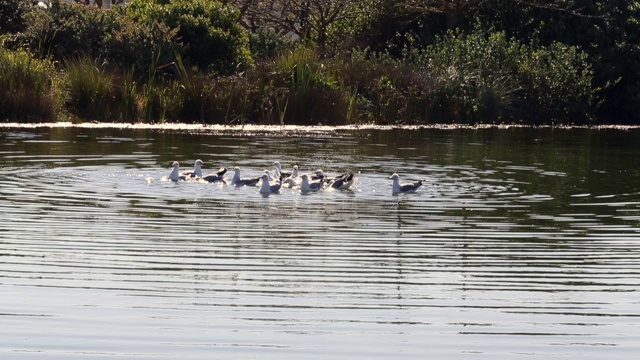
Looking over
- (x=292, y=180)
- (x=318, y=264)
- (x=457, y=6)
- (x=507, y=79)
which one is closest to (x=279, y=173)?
(x=292, y=180)

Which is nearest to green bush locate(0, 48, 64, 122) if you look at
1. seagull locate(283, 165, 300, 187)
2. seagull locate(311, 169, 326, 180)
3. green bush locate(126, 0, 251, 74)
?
green bush locate(126, 0, 251, 74)

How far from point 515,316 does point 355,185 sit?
10.9 meters

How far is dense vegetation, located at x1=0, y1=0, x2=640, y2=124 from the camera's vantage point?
36.7m

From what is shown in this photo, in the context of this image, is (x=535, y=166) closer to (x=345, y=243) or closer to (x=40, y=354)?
(x=345, y=243)

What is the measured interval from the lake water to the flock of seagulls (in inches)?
9.0

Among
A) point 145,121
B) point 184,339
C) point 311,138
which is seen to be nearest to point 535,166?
point 311,138

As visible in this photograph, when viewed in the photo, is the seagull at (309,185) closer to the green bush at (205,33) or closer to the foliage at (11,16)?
the green bush at (205,33)

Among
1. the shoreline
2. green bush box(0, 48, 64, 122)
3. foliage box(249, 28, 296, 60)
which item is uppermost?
foliage box(249, 28, 296, 60)

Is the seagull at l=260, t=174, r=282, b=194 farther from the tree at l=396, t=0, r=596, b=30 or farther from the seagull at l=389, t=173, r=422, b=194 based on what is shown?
the tree at l=396, t=0, r=596, b=30

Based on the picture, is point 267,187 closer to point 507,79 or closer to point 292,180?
point 292,180

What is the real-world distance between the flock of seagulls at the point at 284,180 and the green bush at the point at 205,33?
18.9 meters

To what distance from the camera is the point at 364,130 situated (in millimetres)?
36344

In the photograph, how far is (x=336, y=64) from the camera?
41.3 m

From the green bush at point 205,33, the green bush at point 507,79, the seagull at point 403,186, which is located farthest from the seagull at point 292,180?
the green bush at point 507,79
